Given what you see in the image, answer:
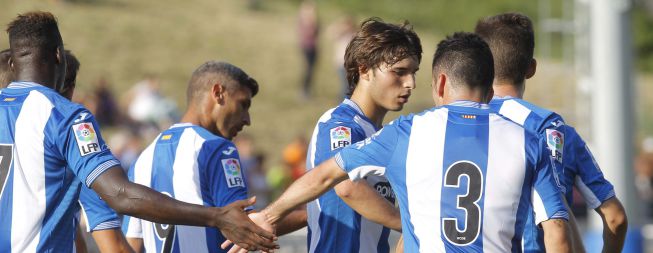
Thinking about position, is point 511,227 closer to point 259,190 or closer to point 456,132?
point 456,132

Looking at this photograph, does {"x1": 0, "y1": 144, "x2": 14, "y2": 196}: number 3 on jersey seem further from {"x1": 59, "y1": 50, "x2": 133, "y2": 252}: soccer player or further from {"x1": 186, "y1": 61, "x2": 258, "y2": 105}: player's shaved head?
{"x1": 186, "y1": 61, "x2": 258, "y2": 105}: player's shaved head

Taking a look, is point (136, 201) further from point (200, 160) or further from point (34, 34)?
point (200, 160)

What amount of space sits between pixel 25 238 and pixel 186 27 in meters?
31.1

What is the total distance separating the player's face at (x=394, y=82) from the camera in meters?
6.09

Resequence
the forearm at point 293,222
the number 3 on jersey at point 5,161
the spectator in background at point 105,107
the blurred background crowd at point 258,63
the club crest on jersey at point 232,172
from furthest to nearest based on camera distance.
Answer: the spectator in background at point 105,107
the blurred background crowd at point 258,63
the forearm at point 293,222
the club crest on jersey at point 232,172
the number 3 on jersey at point 5,161

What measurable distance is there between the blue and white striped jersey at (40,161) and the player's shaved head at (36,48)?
0.16 metres

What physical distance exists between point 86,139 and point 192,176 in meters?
1.33

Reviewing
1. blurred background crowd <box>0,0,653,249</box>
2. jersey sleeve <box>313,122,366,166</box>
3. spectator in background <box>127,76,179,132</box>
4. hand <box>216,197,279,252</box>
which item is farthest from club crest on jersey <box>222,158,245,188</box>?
spectator in background <box>127,76,179,132</box>

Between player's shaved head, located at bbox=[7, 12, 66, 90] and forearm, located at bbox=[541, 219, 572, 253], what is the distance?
244cm

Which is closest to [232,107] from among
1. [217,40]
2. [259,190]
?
[259,190]

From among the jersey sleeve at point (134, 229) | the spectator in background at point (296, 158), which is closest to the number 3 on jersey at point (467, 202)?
the jersey sleeve at point (134, 229)

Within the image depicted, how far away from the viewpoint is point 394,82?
240 inches

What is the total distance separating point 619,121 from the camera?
1259 cm

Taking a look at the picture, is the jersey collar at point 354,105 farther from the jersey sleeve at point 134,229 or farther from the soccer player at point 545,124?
the jersey sleeve at point 134,229
